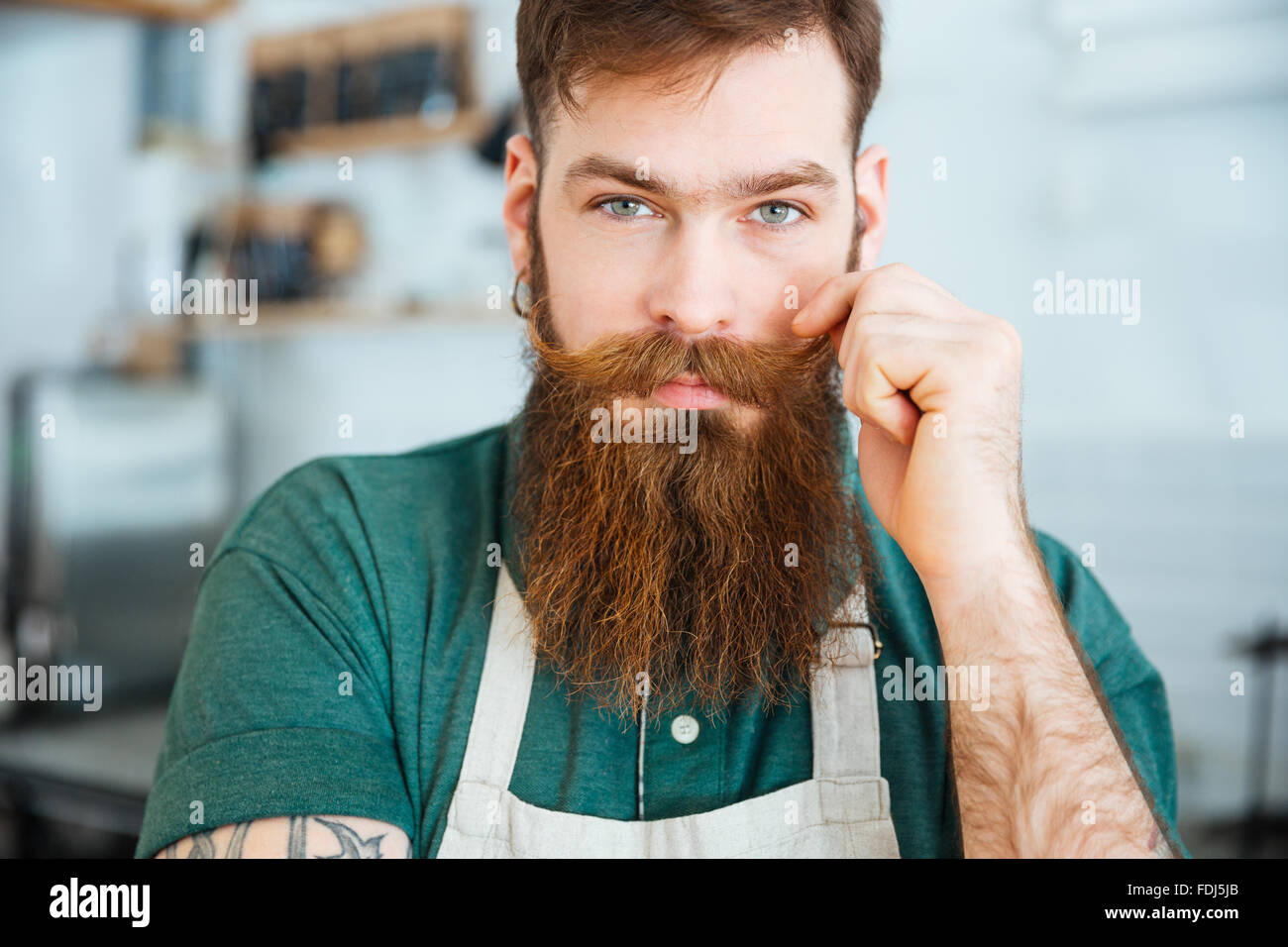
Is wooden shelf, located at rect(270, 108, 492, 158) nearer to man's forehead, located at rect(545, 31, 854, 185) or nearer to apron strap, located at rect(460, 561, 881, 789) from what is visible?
man's forehead, located at rect(545, 31, 854, 185)

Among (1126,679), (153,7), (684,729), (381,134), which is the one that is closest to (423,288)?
(381,134)

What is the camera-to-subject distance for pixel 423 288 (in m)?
3.10

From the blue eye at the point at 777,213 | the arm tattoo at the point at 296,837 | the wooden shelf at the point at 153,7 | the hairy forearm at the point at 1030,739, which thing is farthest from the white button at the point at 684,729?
the wooden shelf at the point at 153,7

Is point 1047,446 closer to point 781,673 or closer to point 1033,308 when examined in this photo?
point 1033,308

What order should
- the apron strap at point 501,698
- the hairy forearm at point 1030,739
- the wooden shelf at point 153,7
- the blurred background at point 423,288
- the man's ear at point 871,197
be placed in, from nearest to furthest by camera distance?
the hairy forearm at point 1030,739
the apron strap at point 501,698
the man's ear at point 871,197
the blurred background at point 423,288
the wooden shelf at point 153,7

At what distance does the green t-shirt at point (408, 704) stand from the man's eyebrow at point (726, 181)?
397mm

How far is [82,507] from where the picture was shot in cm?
276

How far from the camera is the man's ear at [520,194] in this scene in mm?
1183

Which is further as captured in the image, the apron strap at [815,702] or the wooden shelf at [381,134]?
the wooden shelf at [381,134]

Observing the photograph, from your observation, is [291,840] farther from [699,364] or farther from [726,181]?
[726,181]

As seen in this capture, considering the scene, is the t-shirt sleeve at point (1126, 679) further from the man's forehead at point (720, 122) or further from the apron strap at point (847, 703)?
the man's forehead at point (720, 122)

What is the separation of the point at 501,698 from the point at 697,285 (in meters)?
0.45
